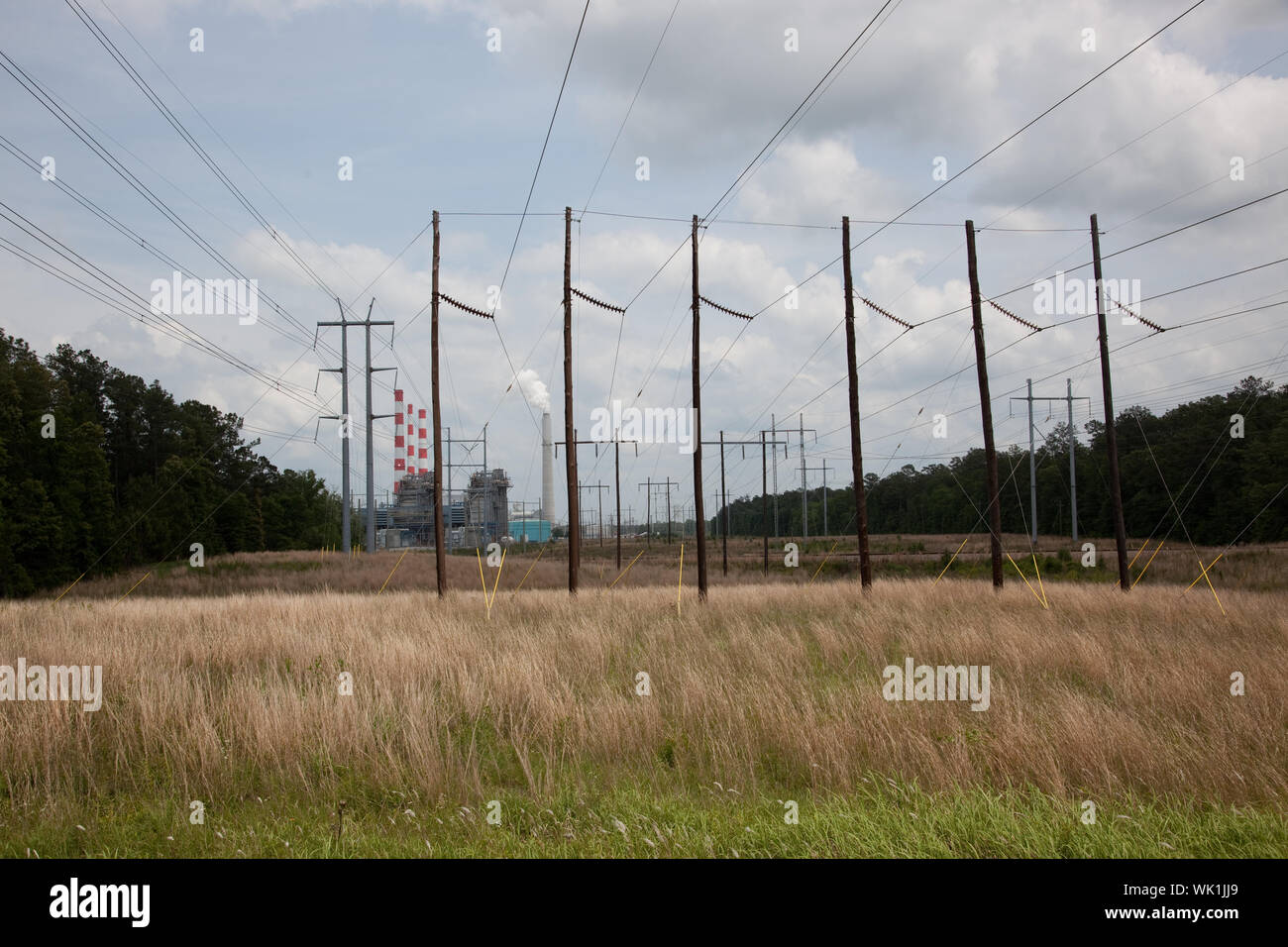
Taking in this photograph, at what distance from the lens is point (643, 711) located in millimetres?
8070

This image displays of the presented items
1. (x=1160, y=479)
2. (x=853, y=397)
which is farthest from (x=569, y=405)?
(x=1160, y=479)

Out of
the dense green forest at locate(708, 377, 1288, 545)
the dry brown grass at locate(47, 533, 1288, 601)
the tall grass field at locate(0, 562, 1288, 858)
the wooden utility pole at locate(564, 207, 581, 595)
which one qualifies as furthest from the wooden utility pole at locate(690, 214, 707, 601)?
the dense green forest at locate(708, 377, 1288, 545)

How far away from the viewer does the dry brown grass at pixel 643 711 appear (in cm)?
639

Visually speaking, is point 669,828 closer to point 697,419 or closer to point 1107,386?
point 697,419

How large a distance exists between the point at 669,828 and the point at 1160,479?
70.6 meters

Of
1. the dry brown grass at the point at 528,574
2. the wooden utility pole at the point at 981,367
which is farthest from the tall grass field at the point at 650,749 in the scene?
the dry brown grass at the point at 528,574

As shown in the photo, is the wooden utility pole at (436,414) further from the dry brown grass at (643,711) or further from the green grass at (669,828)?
the green grass at (669,828)

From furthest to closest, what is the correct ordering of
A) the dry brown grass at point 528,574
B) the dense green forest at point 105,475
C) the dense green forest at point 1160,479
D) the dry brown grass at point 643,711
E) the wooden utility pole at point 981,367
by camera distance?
the dense green forest at point 1160,479
the dense green forest at point 105,475
the dry brown grass at point 528,574
the wooden utility pole at point 981,367
the dry brown grass at point 643,711

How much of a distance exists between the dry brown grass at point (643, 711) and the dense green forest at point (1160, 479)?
3169 cm

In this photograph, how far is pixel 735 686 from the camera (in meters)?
9.49

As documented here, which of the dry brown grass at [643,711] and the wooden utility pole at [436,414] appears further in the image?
the wooden utility pole at [436,414]

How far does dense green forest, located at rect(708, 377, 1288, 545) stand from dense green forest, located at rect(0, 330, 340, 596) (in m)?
44.9
